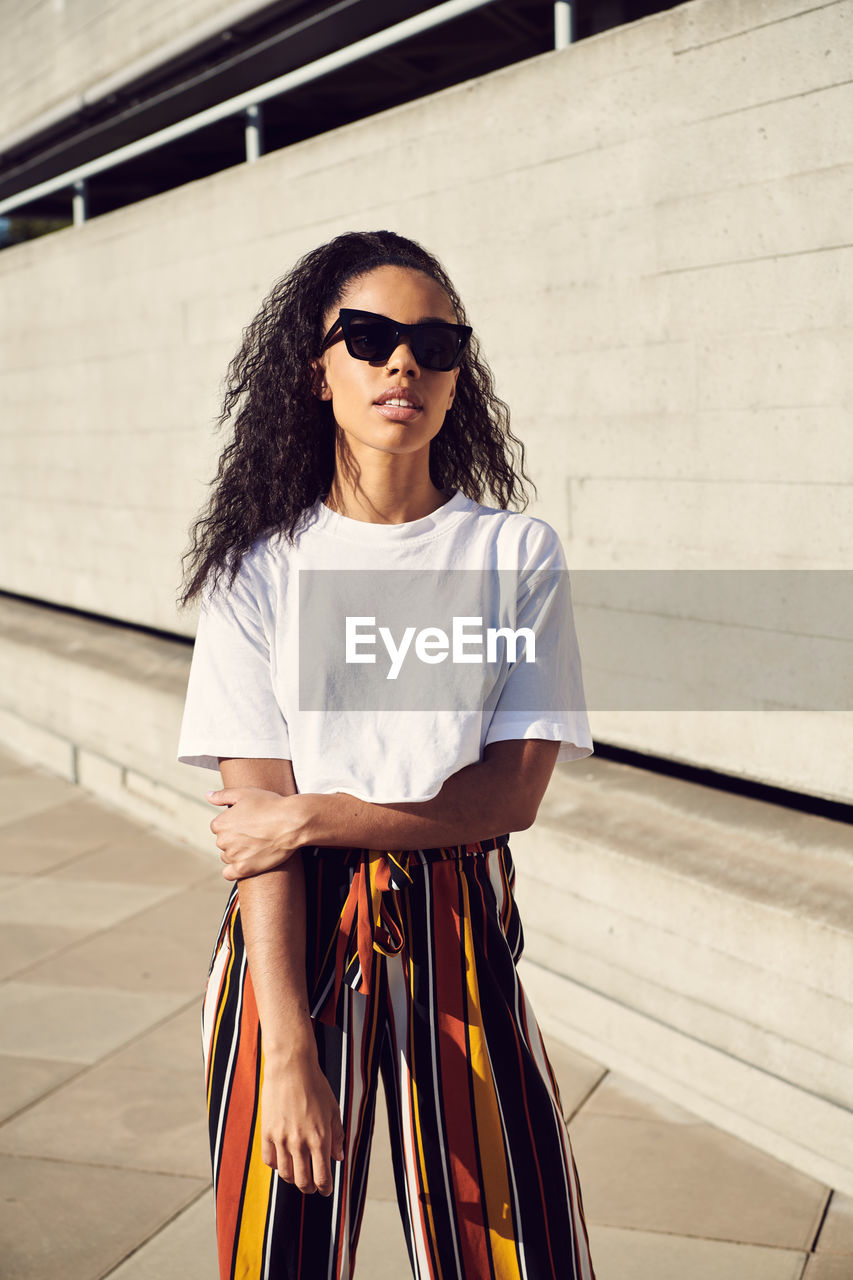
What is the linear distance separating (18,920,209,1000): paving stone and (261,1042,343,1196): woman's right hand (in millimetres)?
2668

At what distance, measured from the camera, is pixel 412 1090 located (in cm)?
139

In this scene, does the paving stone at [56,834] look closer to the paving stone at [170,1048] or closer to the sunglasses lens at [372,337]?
the paving stone at [170,1048]

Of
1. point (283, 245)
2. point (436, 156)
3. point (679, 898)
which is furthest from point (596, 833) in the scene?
point (283, 245)

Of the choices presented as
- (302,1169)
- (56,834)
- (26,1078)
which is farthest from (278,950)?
(56,834)

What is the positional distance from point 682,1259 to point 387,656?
179 cm

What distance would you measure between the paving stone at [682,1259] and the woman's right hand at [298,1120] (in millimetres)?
1411

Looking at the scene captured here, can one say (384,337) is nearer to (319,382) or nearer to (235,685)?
(319,382)

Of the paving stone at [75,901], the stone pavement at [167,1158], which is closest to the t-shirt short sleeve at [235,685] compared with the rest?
the stone pavement at [167,1158]

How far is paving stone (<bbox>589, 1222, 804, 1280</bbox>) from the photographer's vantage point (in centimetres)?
242

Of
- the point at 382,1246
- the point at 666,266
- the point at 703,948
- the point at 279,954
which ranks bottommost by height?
the point at 382,1246

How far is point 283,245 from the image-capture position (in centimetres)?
505

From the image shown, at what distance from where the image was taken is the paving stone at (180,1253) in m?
2.47

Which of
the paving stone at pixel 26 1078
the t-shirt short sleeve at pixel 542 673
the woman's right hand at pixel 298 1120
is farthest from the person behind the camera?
the paving stone at pixel 26 1078

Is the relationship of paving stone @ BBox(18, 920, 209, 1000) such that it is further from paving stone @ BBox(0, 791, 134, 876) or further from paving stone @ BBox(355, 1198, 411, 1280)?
paving stone @ BBox(355, 1198, 411, 1280)
